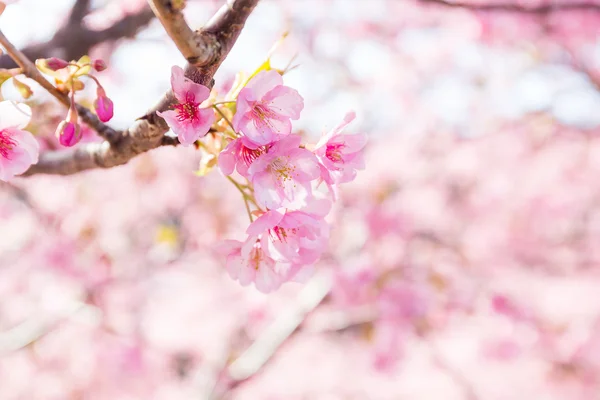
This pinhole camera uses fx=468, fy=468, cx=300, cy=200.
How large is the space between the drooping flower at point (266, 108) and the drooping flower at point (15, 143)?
0.44 meters

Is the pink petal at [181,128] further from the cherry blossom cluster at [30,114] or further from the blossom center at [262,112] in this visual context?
the cherry blossom cluster at [30,114]

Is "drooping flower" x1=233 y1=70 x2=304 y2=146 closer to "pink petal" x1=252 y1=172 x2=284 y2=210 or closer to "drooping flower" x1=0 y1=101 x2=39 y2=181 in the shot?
"pink petal" x1=252 y1=172 x2=284 y2=210

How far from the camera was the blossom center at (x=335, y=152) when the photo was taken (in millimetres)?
888

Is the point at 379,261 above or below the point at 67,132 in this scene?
below

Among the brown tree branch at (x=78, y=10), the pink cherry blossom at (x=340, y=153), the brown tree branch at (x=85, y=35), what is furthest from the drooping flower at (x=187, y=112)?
the brown tree branch at (x=78, y=10)

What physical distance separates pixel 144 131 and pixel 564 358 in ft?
20.6

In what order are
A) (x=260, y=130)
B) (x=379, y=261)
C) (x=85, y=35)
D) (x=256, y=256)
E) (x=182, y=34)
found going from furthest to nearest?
(x=379, y=261) < (x=85, y=35) < (x=256, y=256) < (x=260, y=130) < (x=182, y=34)

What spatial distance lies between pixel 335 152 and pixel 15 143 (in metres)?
0.63

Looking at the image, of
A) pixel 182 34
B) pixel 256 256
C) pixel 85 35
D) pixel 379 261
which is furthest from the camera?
pixel 379 261

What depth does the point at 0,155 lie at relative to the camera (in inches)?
35.5

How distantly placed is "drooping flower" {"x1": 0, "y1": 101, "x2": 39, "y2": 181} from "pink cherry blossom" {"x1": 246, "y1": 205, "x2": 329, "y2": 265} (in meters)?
0.47

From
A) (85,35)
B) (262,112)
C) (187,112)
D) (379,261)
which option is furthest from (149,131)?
(379,261)

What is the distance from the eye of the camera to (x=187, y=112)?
2.56 feet

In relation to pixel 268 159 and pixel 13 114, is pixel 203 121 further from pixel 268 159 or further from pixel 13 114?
pixel 13 114
